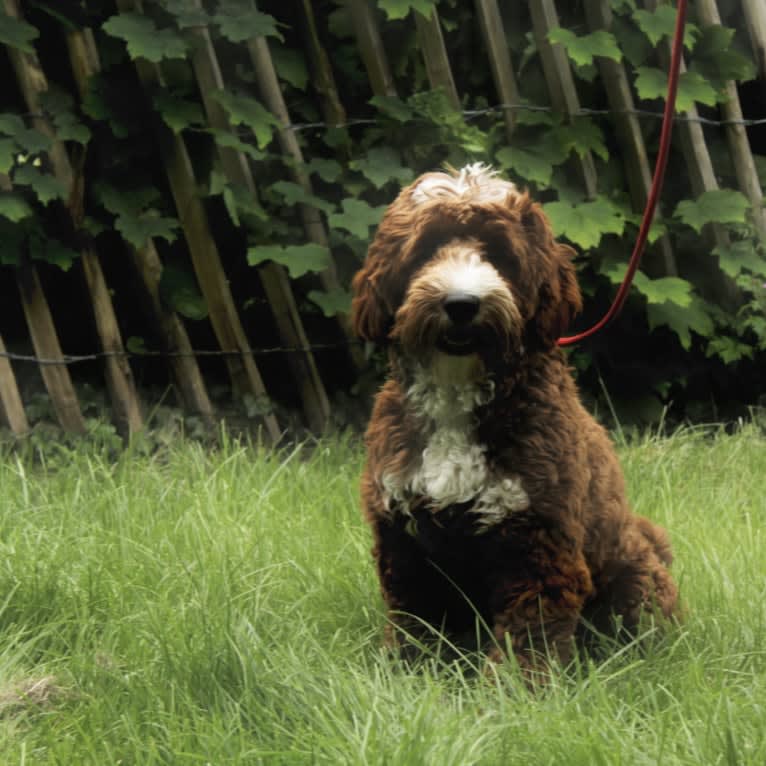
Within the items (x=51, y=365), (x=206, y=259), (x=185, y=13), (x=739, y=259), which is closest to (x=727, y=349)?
(x=739, y=259)

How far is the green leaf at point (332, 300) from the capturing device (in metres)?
5.11

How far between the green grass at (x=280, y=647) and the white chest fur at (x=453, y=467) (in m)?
0.37

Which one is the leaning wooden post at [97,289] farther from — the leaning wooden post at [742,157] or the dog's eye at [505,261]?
the leaning wooden post at [742,157]

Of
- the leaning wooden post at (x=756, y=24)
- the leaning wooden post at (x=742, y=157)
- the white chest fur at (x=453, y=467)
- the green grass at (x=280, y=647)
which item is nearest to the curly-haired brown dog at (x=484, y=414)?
the white chest fur at (x=453, y=467)

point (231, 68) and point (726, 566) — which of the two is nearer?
point (726, 566)

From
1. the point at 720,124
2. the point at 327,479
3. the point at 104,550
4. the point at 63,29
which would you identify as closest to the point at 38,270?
the point at 63,29

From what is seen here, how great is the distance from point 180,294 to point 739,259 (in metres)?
2.43

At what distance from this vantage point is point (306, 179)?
5.14m

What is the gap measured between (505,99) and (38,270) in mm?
2080

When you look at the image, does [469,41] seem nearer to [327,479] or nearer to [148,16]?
[148,16]

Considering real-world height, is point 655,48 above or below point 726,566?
above

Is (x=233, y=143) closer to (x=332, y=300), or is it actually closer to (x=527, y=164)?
(x=332, y=300)

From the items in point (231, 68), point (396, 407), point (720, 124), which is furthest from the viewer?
point (720, 124)

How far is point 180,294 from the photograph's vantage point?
5.21 m
